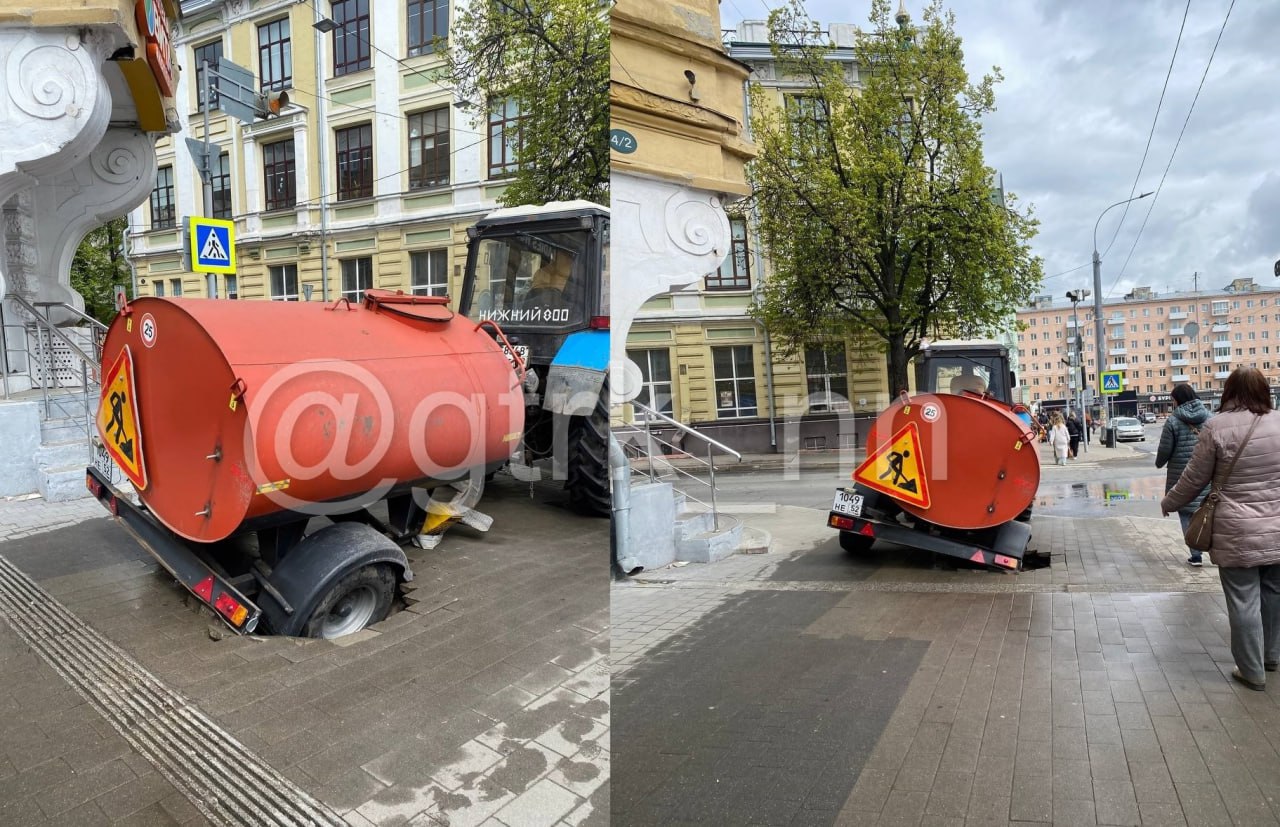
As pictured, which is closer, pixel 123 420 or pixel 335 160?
pixel 335 160

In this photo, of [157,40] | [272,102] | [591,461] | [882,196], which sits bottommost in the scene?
[591,461]

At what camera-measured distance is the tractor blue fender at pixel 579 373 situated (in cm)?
160

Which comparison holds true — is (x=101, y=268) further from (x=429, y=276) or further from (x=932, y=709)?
(x=932, y=709)

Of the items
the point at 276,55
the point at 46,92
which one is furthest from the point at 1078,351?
the point at 46,92

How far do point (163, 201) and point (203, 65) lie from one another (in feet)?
2.70

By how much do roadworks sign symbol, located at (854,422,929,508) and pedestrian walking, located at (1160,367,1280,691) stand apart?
6.01ft

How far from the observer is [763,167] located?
6.51ft

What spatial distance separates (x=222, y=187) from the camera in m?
3.47

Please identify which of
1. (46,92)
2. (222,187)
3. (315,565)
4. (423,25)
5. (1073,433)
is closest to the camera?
(423,25)

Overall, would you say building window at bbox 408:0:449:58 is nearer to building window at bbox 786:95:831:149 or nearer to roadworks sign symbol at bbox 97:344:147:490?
building window at bbox 786:95:831:149

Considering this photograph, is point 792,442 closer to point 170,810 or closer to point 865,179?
point 865,179

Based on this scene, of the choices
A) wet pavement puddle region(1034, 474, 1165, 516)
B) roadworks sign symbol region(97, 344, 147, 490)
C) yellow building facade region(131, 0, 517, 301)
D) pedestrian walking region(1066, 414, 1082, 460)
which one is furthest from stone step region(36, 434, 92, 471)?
pedestrian walking region(1066, 414, 1082, 460)

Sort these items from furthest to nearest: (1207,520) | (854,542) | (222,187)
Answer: (854,542) < (222,187) < (1207,520)

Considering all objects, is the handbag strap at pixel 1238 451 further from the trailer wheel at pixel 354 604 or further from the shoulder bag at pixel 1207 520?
the trailer wheel at pixel 354 604
